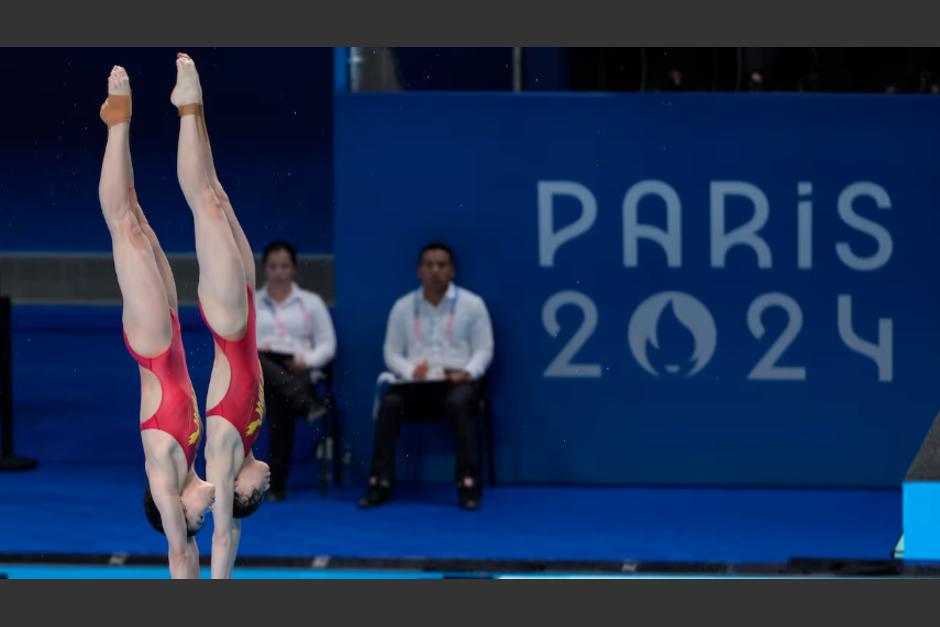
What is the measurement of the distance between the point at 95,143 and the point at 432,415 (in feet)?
11.2

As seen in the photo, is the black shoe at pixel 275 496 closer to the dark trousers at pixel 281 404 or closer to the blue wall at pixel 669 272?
the dark trousers at pixel 281 404

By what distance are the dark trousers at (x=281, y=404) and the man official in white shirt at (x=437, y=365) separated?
1.60 feet

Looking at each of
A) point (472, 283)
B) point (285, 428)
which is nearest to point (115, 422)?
point (285, 428)

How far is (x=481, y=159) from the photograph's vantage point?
9.59 metres

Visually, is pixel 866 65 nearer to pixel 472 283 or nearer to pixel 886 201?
pixel 886 201

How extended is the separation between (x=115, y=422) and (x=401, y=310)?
1606 mm

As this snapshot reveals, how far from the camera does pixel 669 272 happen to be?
965cm

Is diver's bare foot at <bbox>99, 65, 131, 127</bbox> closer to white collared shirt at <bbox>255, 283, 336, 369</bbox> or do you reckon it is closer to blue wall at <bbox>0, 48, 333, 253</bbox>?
blue wall at <bbox>0, 48, 333, 253</bbox>

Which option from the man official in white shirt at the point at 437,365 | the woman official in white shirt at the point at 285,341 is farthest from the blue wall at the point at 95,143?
the man official in white shirt at the point at 437,365

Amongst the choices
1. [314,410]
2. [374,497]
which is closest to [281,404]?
[314,410]

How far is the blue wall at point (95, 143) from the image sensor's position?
20.8ft

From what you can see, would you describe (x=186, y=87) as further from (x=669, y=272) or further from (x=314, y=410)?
(x=669, y=272)

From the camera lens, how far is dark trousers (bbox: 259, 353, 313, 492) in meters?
8.20

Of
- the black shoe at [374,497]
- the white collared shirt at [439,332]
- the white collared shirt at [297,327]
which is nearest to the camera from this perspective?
the white collared shirt at [297,327]
